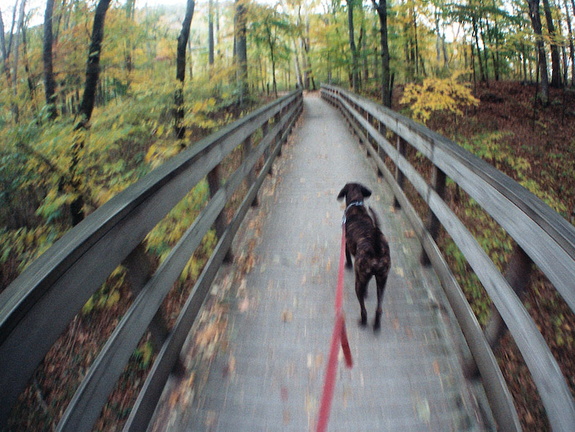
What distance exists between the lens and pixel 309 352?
2.73 metres

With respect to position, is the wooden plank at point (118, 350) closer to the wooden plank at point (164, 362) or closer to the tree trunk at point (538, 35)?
the wooden plank at point (164, 362)

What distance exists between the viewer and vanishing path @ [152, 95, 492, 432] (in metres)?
2.23

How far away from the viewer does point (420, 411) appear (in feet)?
7.36

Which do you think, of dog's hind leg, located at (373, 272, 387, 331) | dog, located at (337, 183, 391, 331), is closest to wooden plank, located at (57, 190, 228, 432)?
dog, located at (337, 183, 391, 331)

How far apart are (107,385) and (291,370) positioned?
1.29 m

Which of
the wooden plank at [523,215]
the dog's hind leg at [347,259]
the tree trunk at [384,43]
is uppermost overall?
the tree trunk at [384,43]

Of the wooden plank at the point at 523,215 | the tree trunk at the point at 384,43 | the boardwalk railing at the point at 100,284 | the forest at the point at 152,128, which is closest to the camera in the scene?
the boardwalk railing at the point at 100,284

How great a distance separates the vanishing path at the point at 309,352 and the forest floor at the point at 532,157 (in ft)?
1.87

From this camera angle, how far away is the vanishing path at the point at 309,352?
2.23m

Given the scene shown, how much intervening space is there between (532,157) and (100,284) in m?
13.0

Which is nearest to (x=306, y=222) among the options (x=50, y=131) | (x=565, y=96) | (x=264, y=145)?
(x=264, y=145)

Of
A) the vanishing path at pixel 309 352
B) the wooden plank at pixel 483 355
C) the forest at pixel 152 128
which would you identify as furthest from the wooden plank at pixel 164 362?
the wooden plank at pixel 483 355

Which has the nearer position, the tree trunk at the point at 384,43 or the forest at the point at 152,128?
the forest at the point at 152,128

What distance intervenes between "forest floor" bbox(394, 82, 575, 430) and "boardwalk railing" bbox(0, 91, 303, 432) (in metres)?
2.37
